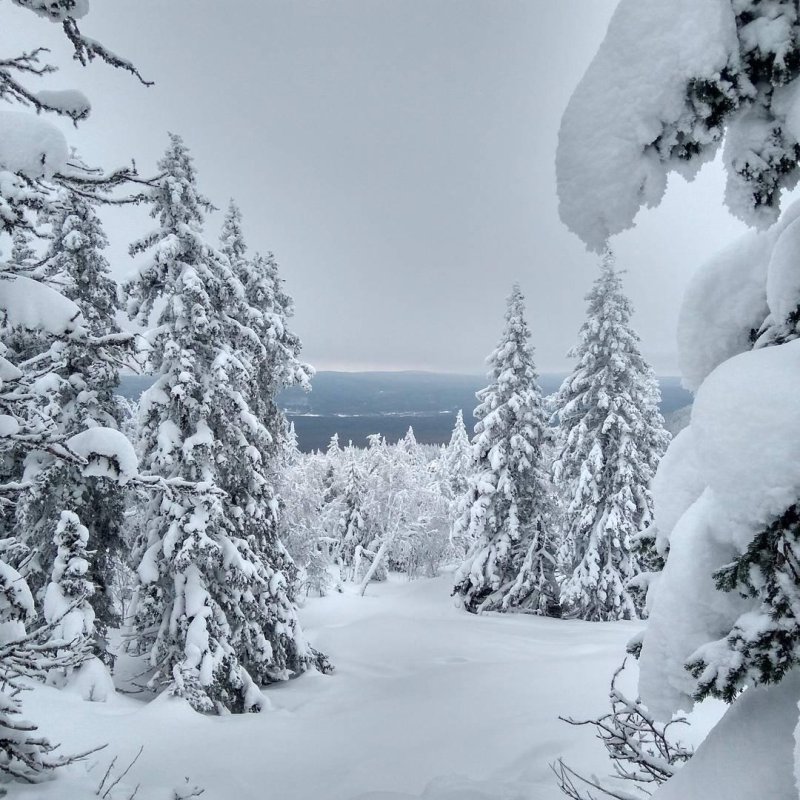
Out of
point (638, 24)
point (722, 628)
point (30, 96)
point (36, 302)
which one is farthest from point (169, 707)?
point (638, 24)

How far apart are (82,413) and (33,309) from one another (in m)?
9.22

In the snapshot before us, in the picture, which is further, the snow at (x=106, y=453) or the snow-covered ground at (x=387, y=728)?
the snow-covered ground at (x=387, y=728)

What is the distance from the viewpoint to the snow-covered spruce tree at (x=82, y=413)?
38.7 ft

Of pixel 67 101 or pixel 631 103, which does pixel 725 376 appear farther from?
pixel 67 101

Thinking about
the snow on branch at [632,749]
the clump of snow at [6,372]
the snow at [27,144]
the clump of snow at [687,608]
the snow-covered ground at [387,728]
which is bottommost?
the snow-covered ground at [387,728]

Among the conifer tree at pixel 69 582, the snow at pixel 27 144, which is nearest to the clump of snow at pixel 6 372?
the snow at pixel 27 144

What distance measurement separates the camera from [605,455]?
64.6 feet

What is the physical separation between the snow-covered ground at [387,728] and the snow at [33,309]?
170 inches

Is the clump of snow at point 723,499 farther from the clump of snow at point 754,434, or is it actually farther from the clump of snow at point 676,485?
the clump of snow at point 676,485

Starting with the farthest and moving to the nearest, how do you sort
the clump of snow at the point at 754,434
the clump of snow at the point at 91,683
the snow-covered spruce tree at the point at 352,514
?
the snow-covered spruce tree at the point at 352,514 → the clump of snow at the point at 91,683 → the clump of snow at the point at 754,434

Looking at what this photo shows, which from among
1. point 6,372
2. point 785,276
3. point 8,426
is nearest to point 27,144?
point 6,372

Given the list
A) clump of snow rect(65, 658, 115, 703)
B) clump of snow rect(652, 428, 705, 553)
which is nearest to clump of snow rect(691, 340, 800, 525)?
clump of snow rect(652, 428, 705, 553)

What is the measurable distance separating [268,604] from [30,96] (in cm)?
1252

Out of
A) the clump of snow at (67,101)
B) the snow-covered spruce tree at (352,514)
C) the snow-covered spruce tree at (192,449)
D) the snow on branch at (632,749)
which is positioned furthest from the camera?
the snow-covered spruce tree at (352,514)
